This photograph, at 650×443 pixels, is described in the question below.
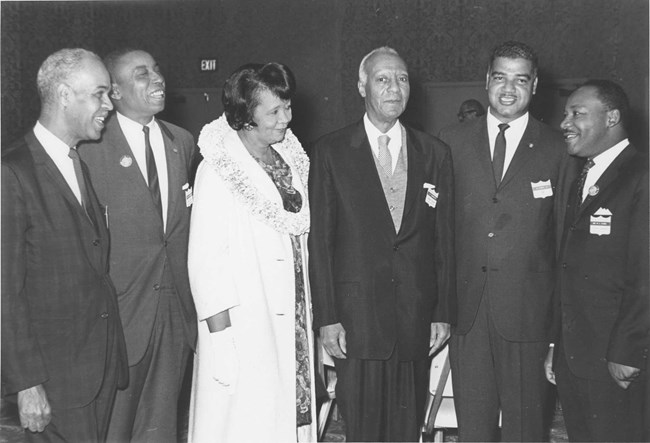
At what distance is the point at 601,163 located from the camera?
279cm

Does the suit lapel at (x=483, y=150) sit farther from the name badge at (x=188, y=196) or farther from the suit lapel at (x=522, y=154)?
the name badge at (x=188, y=196)

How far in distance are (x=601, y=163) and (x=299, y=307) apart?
4.50 feet

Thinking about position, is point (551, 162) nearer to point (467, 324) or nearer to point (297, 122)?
point (467, 324)

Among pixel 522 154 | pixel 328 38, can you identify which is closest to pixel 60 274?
pixel 522 154

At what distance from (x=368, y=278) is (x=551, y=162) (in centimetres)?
94

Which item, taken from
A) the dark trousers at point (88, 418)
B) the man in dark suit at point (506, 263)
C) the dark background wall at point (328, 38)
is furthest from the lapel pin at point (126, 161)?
the dark background wall at point (328, 38)

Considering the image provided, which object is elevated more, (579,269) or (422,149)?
(422,149)

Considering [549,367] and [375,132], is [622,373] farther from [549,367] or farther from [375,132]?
[375,132]

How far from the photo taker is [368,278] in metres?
2.77

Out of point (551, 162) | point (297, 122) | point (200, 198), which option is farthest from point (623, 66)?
point (200, 198)

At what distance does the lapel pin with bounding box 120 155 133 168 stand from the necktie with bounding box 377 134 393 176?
1.03 metres

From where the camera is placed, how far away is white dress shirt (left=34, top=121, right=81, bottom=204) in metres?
2.34

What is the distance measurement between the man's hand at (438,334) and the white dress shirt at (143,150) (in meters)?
1.22

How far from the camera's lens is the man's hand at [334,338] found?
9.07 feet
